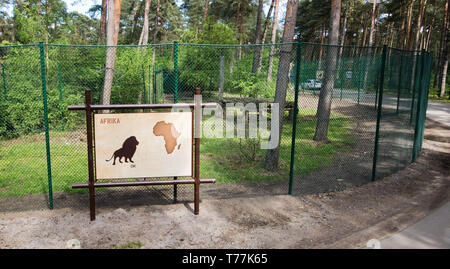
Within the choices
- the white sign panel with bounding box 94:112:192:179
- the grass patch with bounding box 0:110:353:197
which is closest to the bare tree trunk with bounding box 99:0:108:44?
the grass patch with bounding box 0:110:353:197

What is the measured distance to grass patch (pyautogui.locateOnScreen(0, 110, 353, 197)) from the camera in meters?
6.63

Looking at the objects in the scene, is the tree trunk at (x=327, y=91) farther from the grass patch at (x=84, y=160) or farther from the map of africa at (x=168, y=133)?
the map of africa at (x=168, y=133)

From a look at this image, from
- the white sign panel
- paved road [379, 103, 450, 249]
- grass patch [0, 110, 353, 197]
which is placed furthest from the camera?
grass patch [0, 110, 353, 197]

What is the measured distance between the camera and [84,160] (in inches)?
320

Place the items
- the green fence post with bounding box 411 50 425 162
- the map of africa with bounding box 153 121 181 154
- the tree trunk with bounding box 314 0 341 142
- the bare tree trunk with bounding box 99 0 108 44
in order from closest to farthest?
the map of africa with bounding box 153 121 181 154 → the green fence post with bounding box 411 50 425 162 → the tree trunk with bounding box 314 0 341 142 → the bare tree trunk with bounding box 99 0 108 44

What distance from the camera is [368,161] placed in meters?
8.45

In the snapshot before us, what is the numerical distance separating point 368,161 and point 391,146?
870mm

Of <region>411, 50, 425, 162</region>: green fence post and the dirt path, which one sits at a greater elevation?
<region>411, 50, 425, 162</region>: green fence post

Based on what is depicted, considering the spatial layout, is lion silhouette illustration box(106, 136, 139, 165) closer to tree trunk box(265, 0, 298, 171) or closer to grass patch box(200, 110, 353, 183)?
grass patch box(200, 110, 353, 183)

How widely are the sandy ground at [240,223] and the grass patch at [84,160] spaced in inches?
50.7

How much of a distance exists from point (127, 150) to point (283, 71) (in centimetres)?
374

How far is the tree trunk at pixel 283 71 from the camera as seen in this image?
282 inches
